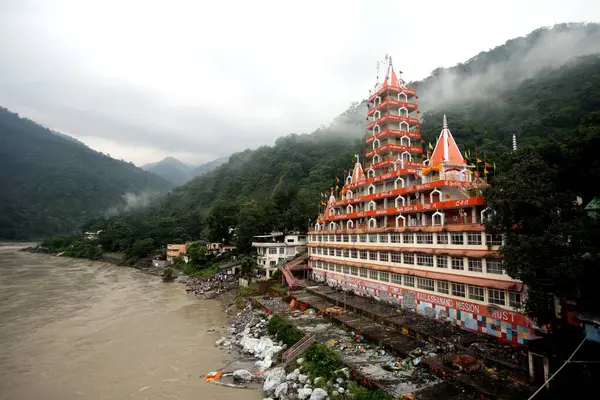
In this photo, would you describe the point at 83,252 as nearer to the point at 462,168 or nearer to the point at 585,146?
the point at 462,168

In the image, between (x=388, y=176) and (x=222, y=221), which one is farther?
(x=222, y=221)

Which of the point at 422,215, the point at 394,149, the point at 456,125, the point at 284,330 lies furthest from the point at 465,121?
the point at 284,330

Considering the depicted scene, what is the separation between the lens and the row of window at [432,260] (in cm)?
1812

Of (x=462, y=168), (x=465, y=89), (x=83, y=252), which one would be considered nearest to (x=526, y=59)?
(x=465, y=89)

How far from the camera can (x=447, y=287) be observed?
68.1 ft

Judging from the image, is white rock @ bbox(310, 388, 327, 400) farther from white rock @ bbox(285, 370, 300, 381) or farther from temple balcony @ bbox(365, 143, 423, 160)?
temple balcony @ bbox(365, 143, 423, 160)

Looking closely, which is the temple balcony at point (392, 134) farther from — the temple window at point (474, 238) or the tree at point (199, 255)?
the tree at point (199, 255)

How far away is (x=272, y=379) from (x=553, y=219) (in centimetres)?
1404

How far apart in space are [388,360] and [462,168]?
56.8 feet

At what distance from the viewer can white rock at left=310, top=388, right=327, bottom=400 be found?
14.2 m

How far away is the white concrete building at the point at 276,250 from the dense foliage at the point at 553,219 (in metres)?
32.0

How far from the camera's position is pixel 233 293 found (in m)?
39.7

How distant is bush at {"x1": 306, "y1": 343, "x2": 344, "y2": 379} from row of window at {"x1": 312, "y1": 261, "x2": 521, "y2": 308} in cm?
855

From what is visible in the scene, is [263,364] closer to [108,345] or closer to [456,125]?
[108,345]
